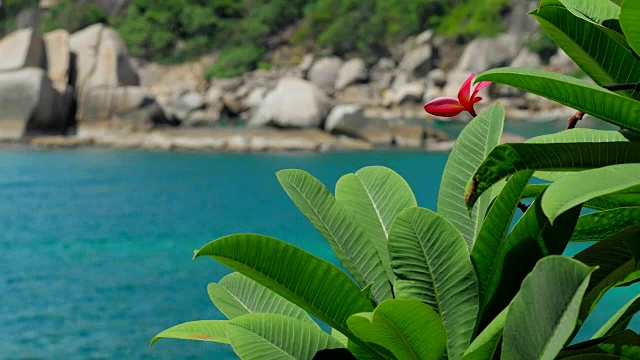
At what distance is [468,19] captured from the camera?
4872 centimetres

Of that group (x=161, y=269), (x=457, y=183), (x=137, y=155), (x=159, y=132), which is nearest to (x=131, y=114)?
(x=159, y=132)

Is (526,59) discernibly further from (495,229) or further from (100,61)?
(495,229)

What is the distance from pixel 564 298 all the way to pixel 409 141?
69.1 ft

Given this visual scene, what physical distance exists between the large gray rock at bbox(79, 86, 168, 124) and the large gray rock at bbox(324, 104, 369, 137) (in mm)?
5931

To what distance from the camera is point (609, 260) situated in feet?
3.90

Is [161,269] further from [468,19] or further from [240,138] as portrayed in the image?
[468,19]

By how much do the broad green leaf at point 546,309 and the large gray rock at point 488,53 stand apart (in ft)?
137

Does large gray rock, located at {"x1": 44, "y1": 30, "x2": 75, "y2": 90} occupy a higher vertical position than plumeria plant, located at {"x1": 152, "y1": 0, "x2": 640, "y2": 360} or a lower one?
lower

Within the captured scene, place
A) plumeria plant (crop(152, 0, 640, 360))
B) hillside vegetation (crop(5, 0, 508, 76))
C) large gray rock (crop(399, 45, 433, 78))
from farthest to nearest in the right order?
1. hillside vegetation (crop(5, 0, 508, 76))
2. large gray rock (crop(399, 45, 433, 78))
3. plumeria plant (crop(152, 0, 640, 360))

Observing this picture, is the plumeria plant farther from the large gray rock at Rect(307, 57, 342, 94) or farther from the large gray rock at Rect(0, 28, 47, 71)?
the large gray rock at Rect(307, 57, 342, 94)

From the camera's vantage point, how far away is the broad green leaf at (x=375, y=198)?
1.47 meters

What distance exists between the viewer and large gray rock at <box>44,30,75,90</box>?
25366 mm

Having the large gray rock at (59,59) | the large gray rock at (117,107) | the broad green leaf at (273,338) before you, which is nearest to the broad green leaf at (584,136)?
the broad green leaf at (273,338)

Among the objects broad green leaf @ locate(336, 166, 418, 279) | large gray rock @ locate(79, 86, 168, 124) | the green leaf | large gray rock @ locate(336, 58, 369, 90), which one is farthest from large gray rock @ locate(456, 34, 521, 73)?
the green leaf
